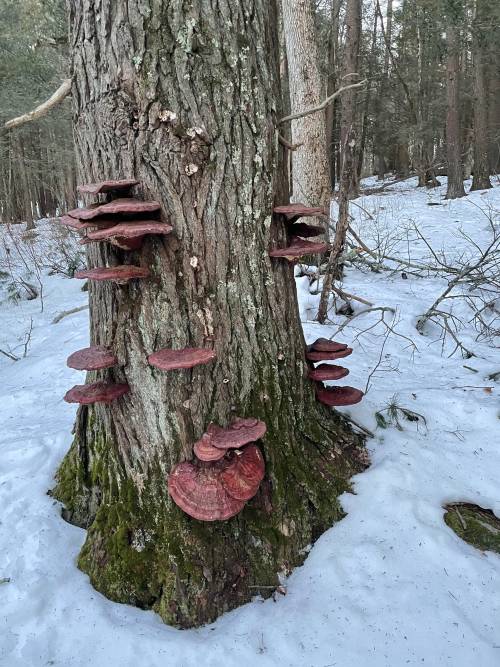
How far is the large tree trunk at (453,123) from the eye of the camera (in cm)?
1513

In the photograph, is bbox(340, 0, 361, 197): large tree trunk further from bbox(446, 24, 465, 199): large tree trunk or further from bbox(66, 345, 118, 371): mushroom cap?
bbox(446, 24, 465, 199): large tree trunk

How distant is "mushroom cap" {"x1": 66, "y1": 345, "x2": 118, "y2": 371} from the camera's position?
1.99 meters

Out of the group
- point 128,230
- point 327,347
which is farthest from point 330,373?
point 128,230

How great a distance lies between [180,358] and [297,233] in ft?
3.18

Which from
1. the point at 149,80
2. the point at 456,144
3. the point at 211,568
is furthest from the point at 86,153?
the point at 456,144

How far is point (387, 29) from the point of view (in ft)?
84.6

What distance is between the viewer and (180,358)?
6.23 ft

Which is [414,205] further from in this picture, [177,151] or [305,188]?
[177,151]

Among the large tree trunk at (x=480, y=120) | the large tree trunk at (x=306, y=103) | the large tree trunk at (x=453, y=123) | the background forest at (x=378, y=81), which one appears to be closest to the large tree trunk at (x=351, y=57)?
the background forest at (x=378, y=81)

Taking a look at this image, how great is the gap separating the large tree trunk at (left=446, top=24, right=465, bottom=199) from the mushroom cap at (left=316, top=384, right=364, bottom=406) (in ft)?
49.4

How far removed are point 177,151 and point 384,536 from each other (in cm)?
205

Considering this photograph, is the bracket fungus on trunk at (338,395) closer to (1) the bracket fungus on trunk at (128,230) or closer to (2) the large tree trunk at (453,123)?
(1) the bracket fungus on trunk at (128,230)

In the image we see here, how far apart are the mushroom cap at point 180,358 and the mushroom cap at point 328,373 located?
2.53 feet

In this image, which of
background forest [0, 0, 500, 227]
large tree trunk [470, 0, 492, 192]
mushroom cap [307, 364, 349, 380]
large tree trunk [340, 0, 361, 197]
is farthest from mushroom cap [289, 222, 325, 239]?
large tree trunk [470, 0, 492, 192]
